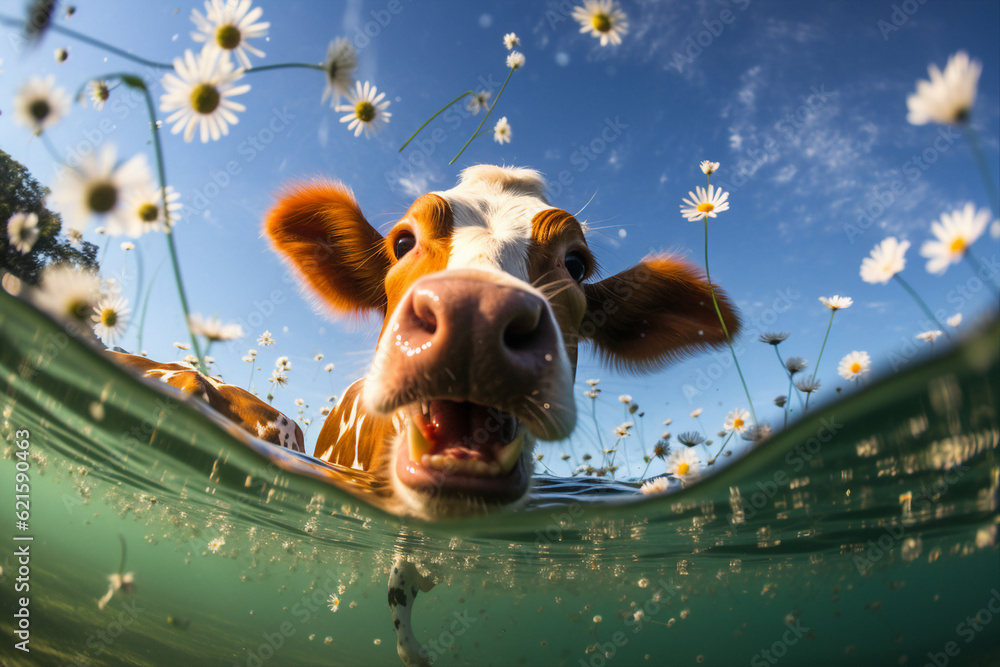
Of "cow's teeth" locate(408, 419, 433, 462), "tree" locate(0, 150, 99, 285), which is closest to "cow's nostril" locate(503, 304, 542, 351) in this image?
"cow's teeth" locate(408, 419, 433, 462)

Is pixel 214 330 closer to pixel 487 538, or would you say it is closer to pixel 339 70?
pixel 339 70

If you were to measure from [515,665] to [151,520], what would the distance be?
872cm

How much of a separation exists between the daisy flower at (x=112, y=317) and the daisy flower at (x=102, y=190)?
24.6 inches

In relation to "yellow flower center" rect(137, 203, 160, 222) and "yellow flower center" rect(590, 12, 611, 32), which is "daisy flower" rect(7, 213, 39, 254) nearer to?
"yellow flower center" rect(137, 203, 160, 222)

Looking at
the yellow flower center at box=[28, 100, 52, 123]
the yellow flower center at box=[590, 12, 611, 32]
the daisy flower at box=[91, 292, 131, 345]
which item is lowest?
the daisy flower at box=[91, 292, 131, 345]

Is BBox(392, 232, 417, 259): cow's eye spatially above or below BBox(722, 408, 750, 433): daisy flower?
above

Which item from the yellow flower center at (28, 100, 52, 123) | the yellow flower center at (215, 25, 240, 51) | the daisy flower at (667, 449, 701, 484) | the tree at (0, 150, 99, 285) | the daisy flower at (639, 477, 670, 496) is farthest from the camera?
the daisy flower at (639, 477, 670, 496)

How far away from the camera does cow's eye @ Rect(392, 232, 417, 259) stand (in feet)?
Result: 10.1

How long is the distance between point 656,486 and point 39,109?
4198 millimetres

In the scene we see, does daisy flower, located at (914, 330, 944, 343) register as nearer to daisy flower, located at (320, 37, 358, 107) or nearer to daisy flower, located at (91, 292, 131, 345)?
daisy flower, located at (320, 37, 358, 107)

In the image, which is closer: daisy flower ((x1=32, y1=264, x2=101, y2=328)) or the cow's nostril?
the cow's nostril

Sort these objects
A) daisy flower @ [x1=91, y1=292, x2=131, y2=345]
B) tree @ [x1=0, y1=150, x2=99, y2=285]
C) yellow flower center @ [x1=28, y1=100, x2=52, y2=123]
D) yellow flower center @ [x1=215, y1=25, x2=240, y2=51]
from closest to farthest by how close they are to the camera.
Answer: yellow flower center @ [x1=28, y1=100, x2=52, y2=123], yellow flower center @ [x1=215, y1=25, x2=240, y2=51], daisy flower @ [x1=91, y1=292, x2=131, y2=345], tree @ [x1=0, y1=150, x2=99, y2=285]

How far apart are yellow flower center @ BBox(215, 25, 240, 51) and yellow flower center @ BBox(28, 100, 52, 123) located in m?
0.70

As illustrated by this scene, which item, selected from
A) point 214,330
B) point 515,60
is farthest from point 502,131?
point 214,330
